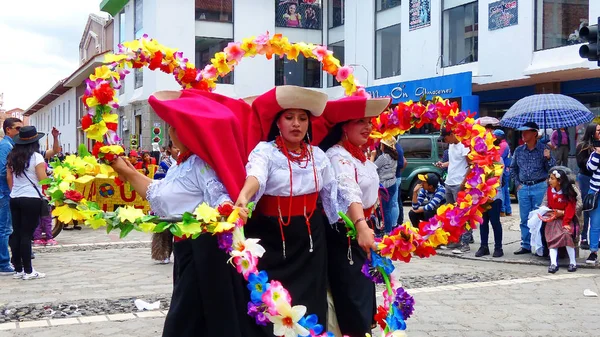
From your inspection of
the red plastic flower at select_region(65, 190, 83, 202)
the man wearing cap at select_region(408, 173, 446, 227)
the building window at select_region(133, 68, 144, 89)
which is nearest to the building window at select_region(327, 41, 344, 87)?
the building window at select_region(133, 68, 144, 89)

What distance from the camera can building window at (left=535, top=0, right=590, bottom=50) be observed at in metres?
17.8

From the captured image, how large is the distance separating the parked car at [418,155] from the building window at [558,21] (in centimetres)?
507

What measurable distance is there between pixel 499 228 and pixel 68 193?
6664 mm

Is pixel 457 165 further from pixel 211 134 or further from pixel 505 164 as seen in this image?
pixel 211 134

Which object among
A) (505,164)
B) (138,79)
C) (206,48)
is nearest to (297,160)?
(505,164)

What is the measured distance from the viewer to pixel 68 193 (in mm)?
3570

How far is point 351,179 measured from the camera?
4.15 m

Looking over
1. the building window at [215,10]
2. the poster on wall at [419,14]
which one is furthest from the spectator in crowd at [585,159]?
the building window at [215,10]

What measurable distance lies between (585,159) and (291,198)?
646 centimetres

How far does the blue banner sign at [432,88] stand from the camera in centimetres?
2083

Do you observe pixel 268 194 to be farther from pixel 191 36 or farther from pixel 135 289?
pixel 191 36

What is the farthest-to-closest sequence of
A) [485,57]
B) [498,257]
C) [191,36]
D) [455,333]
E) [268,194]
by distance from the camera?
[191,36], [485,57], [498,257], [455,333], [268,194]

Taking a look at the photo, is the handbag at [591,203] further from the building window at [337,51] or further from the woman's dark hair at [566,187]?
the building window at [337,51]

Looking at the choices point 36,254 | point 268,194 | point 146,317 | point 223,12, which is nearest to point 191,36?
point 223,12
